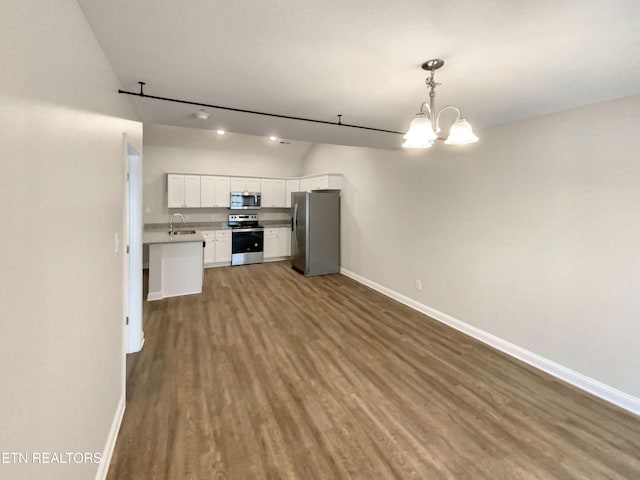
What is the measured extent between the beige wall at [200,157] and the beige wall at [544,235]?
386 cm

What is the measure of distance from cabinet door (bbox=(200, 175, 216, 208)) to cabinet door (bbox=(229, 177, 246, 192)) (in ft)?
1.30

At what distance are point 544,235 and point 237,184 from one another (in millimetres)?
5973

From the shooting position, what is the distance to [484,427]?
209 centimetres

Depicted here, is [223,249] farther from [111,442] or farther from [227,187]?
[111,442]

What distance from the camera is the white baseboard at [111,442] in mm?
1609

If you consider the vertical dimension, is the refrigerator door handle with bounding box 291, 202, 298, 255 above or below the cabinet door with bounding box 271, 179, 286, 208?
below

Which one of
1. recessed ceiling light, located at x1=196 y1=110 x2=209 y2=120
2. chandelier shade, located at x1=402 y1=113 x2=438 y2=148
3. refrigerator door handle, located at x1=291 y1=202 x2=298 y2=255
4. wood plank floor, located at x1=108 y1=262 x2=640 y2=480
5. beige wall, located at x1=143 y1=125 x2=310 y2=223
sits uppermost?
beige wall, located at x1=143 y1=125 x2=310 y2=223

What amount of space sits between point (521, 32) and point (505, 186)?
195 centimetres

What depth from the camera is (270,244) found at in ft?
24.2

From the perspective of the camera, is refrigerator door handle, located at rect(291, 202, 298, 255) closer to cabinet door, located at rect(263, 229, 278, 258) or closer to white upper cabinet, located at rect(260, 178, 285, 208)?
cabinet door, located at rect(263, 229, 278, 258)

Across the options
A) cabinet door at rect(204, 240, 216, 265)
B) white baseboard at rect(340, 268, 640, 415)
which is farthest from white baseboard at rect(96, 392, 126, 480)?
cabinet door at rect(204, 240, 216, 265)

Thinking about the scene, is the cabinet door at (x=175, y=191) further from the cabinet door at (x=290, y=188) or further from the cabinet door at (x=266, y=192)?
the cabinet door at (x=290, y=188)

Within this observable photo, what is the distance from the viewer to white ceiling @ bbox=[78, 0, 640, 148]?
4.29 feet

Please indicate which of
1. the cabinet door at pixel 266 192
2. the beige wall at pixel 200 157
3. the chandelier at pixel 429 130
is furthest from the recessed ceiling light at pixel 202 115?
the cabinet door at pixel 266 192
